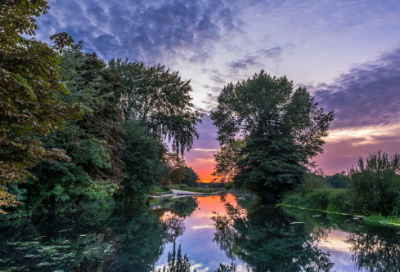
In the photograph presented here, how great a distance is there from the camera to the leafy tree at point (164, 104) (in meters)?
19.2

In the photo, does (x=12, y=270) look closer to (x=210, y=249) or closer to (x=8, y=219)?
(x=210, y=249)

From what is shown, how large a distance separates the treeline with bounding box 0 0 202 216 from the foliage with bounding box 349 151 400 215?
32.7 feet

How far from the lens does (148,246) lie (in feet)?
16.4

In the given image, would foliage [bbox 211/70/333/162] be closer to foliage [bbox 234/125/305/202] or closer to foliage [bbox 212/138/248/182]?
foliage [bbox 234/125/305/202]

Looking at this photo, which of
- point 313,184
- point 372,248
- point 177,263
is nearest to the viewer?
point 177,263

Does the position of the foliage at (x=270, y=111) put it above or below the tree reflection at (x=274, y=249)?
above

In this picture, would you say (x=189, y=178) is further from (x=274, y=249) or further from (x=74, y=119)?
(x=274, y=249)

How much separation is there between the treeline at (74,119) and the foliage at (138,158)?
76 millimetres

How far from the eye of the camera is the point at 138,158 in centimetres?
1700

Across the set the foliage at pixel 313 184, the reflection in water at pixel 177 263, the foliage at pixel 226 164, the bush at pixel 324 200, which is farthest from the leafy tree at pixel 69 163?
the foliage at pixel 226 164

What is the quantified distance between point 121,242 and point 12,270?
227 cm

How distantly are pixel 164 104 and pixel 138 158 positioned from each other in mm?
5243

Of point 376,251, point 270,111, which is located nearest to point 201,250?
point 376,251

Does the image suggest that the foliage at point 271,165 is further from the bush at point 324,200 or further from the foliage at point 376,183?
the foliage at point 376,183
